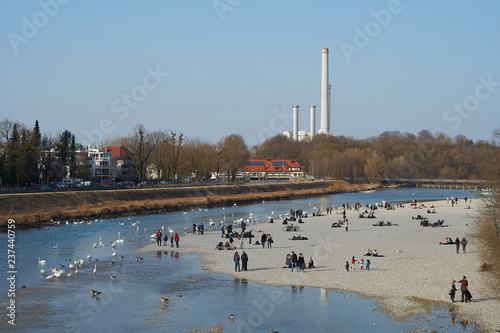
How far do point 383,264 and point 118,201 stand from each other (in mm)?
46891

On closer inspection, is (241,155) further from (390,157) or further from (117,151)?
(390,157)

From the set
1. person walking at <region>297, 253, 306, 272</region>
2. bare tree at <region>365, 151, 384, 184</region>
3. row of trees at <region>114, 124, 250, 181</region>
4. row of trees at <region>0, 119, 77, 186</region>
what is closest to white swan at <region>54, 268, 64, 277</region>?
person walking at <region>297, 253, 306, 272</region>

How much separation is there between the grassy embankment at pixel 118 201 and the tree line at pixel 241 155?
983cm

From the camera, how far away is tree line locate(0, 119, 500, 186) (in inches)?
2899

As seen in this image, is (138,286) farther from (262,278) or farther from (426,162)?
(426,162)

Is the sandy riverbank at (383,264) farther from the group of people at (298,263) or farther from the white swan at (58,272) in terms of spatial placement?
the white swan at (58,272)

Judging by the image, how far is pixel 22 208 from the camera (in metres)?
55.6

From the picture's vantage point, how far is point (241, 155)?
124688 mm

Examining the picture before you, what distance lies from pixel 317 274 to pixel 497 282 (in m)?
8.50

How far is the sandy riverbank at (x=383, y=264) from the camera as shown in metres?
23.0

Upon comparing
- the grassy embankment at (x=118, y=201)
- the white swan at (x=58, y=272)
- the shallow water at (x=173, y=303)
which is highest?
the grassy embankment at (x=118, y=201)

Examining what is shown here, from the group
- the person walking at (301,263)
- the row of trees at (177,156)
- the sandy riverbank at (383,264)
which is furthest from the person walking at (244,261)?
the row of trees at (177,156)

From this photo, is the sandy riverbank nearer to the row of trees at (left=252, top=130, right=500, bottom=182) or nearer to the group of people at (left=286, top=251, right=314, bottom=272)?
the group of people at (left=286, top=251, right=314, bottom=272)

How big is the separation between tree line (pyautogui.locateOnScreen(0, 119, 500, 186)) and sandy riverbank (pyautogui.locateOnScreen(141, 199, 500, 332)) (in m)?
29.6
